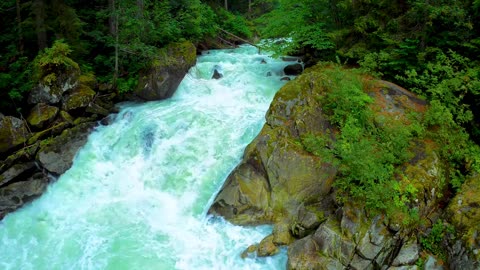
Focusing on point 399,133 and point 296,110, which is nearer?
point 399,133

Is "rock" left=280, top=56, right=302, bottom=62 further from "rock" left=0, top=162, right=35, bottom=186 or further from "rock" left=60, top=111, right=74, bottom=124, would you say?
"rock" left=0, top=162, right=35, bottom=186

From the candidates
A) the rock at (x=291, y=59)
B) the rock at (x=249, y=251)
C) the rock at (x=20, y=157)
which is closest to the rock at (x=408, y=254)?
the rock at (x=249, y=251)

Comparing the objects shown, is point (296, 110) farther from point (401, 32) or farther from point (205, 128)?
point (401, 32)

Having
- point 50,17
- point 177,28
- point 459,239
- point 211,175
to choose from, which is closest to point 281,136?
point 211,175

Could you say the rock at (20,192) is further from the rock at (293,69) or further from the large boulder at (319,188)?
the rock at (293,69)

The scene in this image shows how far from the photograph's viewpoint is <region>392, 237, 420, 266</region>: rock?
7.42 meters

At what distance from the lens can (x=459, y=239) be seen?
286 inches

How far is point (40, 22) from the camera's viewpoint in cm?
1334

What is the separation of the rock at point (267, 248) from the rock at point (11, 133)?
880 centimetres

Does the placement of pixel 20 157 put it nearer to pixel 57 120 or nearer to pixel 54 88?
pixel 57 120

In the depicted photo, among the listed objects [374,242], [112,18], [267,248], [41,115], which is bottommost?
[267,248]

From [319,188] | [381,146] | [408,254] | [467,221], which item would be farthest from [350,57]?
[408,254]

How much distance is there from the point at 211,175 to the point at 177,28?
883cm

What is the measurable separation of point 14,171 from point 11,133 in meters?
1.35
